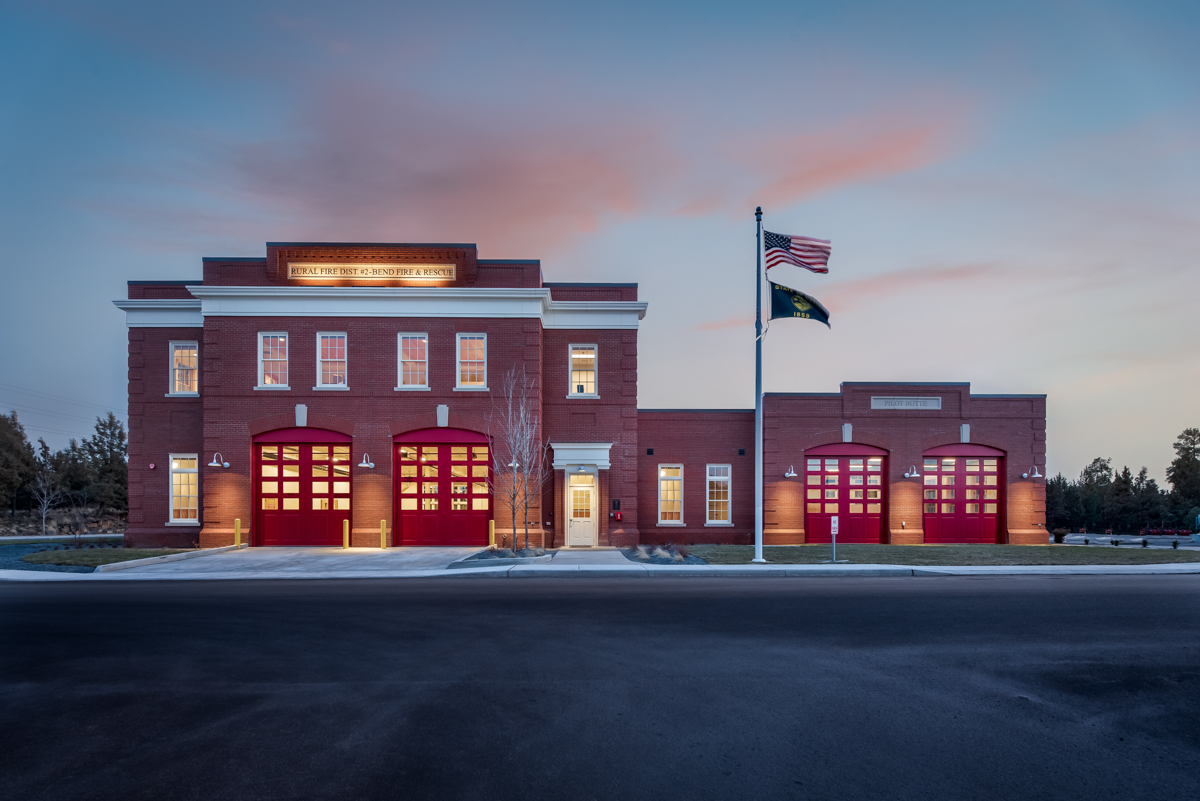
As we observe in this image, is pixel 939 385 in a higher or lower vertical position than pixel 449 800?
higher

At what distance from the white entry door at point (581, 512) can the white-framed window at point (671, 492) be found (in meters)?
3.81

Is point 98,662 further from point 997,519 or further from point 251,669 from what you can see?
point 997,519

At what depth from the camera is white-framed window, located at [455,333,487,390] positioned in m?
23.8

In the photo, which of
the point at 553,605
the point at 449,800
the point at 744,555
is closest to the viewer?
the point at 449,800

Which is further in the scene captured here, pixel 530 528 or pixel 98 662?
pixel 530 528

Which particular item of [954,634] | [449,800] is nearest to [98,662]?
[449,800]

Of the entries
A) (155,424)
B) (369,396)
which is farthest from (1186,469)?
(155,424)

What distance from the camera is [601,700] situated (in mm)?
6727

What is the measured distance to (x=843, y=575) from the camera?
54.9 ft

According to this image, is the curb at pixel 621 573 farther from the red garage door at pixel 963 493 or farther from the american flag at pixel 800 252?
the red garage door at pixel 963 493

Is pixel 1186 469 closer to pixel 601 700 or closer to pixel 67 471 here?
pixel 601 700

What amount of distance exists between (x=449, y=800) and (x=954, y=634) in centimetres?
825

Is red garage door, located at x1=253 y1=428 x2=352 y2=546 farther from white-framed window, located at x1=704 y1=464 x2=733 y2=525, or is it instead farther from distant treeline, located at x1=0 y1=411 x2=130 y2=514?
distant treeline, located at x1=0 y1=411 x2=130 y2=514

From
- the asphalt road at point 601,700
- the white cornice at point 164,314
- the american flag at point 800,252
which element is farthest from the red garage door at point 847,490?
the white cornice at point 164,314
